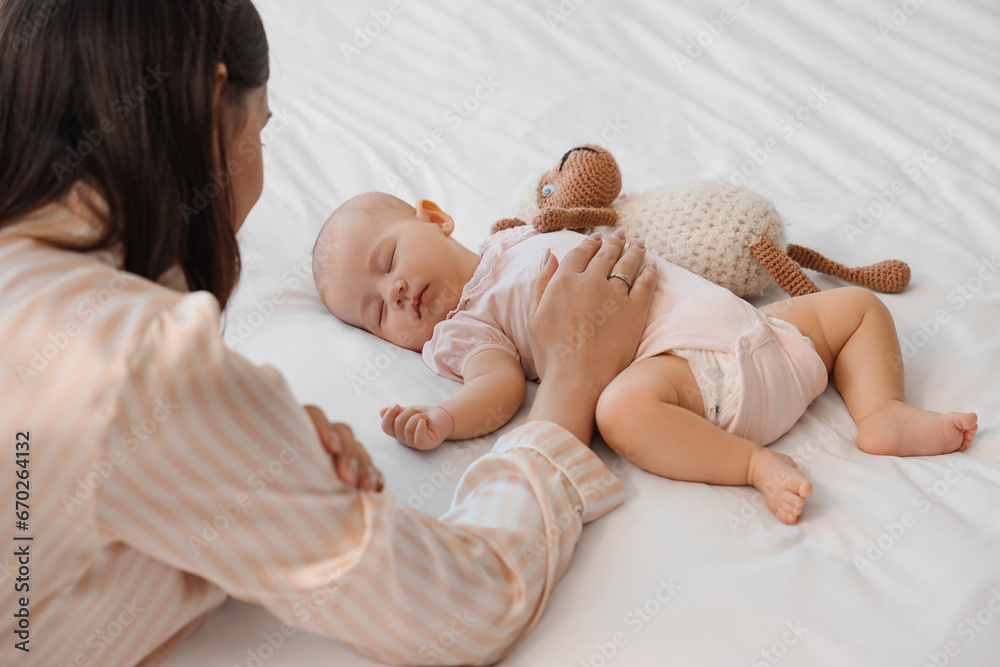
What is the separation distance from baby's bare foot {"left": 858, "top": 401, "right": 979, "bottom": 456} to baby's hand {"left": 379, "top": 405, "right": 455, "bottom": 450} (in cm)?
54

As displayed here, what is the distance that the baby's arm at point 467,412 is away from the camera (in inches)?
41.2

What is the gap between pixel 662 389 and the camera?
102 centimetres

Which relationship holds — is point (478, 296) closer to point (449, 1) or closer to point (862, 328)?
point (862, 328)

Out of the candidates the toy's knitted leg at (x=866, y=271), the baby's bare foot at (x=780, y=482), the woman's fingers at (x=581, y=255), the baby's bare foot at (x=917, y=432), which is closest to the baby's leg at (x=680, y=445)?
the baby's bare foot at (x=780, y=482)

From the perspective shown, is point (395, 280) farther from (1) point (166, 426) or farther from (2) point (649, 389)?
(1) point (166, 426)

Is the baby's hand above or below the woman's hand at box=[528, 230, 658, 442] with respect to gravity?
below

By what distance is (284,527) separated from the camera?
1.99ft

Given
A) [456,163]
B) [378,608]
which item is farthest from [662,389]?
[456,163]

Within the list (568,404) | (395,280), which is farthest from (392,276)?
(568,404)

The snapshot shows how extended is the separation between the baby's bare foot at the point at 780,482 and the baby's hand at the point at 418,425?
0.39 meters

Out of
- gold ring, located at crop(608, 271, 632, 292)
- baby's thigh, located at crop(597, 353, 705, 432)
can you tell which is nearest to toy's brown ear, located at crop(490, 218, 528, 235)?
gold ring, located at crop(608, 271, 632, 292)

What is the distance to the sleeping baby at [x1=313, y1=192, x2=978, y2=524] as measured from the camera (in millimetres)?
978

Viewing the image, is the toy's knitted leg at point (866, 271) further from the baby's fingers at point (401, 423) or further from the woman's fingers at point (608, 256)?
the baby's fingers at point (401, 423)

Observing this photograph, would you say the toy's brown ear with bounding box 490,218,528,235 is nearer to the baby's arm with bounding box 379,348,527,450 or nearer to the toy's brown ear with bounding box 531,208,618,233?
the toy's brown ear with bounding box 531,208,618,233
